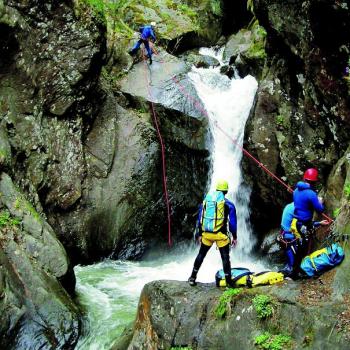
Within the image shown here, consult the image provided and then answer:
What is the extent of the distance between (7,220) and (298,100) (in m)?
7.87

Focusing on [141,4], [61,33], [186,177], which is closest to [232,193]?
[186,177]

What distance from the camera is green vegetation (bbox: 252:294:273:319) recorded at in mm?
6441

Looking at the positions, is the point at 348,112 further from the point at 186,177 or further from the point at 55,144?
the point at 55,144

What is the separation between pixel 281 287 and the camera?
6.82 m

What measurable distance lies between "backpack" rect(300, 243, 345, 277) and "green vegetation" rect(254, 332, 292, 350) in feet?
4.08

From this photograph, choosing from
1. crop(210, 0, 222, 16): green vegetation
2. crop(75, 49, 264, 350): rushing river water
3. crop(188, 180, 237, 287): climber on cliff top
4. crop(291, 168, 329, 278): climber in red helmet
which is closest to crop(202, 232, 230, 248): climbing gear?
crop(188, 180, 237, 287): climber on cliff top

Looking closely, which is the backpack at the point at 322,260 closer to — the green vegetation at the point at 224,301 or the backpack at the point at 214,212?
the green vegetation at the point at 224,301

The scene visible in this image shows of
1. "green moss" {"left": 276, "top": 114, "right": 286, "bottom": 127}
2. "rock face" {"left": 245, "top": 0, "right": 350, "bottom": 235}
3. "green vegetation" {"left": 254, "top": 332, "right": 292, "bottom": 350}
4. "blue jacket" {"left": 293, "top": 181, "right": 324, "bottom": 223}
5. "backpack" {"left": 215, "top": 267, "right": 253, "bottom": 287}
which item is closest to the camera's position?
"green vegetation" {"left": 254, "top": 332, "right": 292, "bottom": 350}

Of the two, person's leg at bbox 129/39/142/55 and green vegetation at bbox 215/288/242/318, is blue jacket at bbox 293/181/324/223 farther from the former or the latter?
person's leg at bbox 129/39/142/55

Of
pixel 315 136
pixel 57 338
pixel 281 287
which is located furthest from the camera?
pixel 315 136

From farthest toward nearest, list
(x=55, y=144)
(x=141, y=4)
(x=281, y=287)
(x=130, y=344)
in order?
(x=141, y=4) < (x=55, y=144) < (x=130, y=344) < (x=281, y=287)

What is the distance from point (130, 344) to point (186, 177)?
7.59m

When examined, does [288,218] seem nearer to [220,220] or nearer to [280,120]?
[220,220]

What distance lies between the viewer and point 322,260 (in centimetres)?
678
